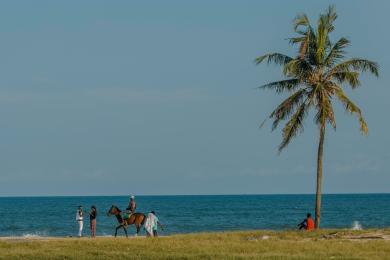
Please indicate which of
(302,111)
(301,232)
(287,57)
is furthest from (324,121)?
(301,232)

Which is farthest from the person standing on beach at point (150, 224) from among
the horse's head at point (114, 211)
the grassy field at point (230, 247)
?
the grassy field at point (230, 247)

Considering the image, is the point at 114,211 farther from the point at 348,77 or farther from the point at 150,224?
the point at 348,77

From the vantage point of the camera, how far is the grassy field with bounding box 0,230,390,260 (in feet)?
102

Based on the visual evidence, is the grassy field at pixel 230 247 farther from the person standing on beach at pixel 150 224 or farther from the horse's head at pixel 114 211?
the horse's head at pixel 114 211

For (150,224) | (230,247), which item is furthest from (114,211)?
(230,247)

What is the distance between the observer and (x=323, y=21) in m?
43.6

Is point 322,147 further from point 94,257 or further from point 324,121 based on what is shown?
point 94,257

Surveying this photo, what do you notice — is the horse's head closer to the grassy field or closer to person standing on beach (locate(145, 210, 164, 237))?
person standing on beach (locate(145, 210, 164, 237))

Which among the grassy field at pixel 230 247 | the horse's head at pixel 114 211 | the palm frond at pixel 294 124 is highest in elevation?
the palm frond at pixel 294 124

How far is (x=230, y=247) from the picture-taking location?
3397 centimetres

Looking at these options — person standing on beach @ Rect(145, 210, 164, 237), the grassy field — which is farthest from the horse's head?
the grassy field

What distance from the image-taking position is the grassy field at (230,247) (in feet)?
102

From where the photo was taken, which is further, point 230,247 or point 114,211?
point 114,211


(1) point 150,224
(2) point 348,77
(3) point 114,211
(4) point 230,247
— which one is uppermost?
(2) point 348,77
